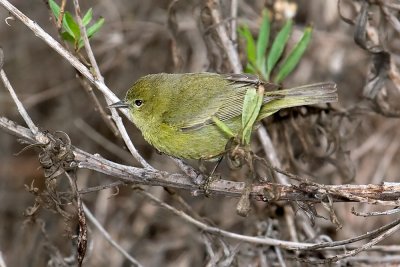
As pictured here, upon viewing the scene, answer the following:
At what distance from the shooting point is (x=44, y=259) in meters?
5.52

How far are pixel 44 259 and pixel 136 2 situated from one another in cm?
291

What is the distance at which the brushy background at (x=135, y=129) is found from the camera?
527 cm

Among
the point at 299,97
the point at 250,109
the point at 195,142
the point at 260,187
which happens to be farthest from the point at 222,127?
the point at 299,97

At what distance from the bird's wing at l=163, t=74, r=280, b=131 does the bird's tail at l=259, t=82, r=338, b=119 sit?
85 millimetres

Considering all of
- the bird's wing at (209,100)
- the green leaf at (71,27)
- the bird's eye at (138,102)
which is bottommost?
the bird's eye at (138,102)

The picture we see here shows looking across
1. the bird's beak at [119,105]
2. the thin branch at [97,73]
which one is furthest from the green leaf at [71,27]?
the bird's beak at [119,105]

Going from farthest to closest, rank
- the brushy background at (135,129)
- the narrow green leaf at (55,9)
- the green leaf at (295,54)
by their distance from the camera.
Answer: the brushy background at (135,129)
the green leaf at (295,54)
the narrow green leaf at (55,9)

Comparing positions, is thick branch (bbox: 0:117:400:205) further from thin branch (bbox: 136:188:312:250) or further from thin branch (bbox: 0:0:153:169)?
thin branch (bbox: 136:188:312:250)

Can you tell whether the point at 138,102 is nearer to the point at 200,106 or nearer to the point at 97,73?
the point at 200,106

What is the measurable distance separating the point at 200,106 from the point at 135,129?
256cm

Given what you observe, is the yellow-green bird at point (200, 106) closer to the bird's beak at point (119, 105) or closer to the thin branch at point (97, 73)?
the bird's beak at point (119, 105)

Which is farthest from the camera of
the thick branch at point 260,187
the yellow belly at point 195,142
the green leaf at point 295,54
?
the green leaf at point 295,54

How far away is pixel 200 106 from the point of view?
150 inches

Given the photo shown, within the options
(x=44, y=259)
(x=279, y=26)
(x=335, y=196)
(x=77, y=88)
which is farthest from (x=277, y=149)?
(x=77, y=88)
